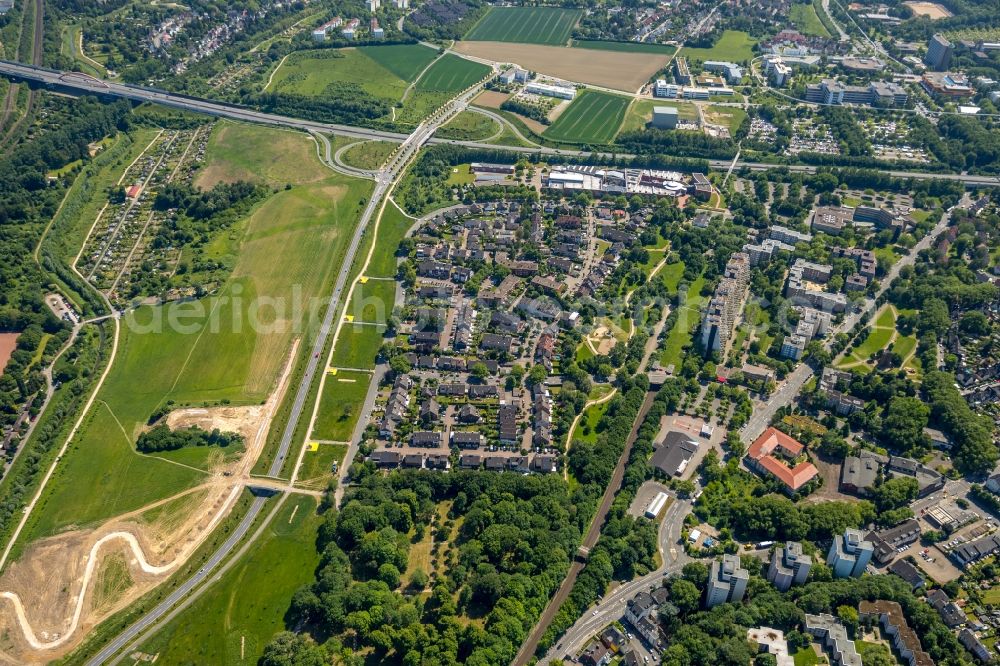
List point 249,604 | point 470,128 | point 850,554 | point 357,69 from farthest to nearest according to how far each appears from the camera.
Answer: point 357,69, point 470,128, point 249,604, point 850,554

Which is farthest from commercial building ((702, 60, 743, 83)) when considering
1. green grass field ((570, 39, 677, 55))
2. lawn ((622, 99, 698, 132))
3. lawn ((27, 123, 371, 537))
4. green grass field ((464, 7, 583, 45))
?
lawn ((27, 123, 371, 537))

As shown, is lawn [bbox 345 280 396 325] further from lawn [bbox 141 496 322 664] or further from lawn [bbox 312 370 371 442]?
lawn [bbox 141 496 322 664]

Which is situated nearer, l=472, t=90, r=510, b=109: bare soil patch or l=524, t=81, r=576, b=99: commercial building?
l=472, t=90, r=510, b=109: bare soil patch

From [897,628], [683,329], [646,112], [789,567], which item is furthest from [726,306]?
[646,112]

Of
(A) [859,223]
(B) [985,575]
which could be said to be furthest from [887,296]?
(B) [985,575]

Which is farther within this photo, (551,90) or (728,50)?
(728,50)

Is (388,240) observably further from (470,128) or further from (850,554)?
(850,554)
